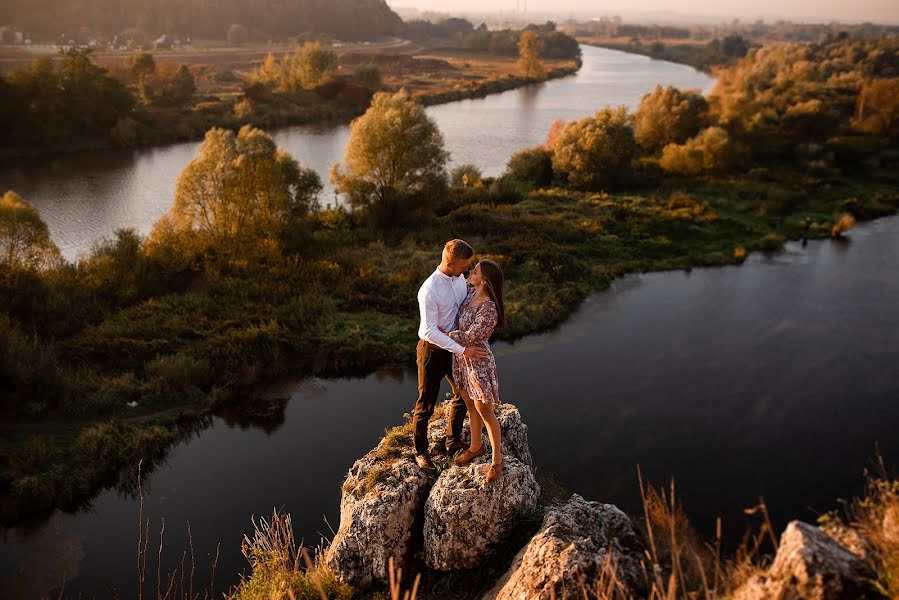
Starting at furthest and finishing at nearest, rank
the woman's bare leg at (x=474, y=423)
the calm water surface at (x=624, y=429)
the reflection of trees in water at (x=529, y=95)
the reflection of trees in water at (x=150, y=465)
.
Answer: the reflection of trees in water at (x=529, y=95) → the reflection of trees in water at (x=150, y=465) → the calm water surface at (x=624, y=429) → the woman's bare leg at (x=474, y=423)

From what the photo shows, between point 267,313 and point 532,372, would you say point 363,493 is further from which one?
point 267,313

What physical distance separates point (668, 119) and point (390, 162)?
26550mm

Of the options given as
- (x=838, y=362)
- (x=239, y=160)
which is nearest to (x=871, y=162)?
(x=838, y=362)

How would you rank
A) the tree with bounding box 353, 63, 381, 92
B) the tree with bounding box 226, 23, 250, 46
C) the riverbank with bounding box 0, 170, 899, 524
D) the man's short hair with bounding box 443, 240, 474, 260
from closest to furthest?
the man's short hair with bounding box 443, 240, 474, 260 < the riverbank with bounding box 0, 170, 899, 524 < the tree with bounding box 353, 63, 381, 92 < the tree with bounding box 226, 23, 250, 46

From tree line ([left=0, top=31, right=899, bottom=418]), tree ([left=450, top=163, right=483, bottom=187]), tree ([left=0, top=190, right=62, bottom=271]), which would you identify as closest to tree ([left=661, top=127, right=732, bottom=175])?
tree line ([left=0, top=31, right=899, bottom=418])

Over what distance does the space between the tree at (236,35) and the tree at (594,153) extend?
10008 cm

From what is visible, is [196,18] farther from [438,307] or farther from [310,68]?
[438,307]

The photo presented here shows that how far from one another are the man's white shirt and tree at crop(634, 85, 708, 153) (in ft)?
146

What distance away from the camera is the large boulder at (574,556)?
633cm

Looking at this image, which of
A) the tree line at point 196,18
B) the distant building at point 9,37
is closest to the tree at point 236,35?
the tree line at point 196,18

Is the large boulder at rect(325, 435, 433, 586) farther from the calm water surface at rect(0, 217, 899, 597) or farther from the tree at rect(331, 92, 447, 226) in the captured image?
the tree at rect(331, 92, 447, 226)

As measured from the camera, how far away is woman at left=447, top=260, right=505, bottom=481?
23.6 feet

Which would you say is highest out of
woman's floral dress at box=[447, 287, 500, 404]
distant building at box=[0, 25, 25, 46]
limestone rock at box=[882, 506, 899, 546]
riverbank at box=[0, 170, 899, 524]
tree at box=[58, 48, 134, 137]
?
distant building at box=[0, 25, 25, 46]

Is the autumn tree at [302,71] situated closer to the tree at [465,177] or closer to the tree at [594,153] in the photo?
the tree at [465,177]
